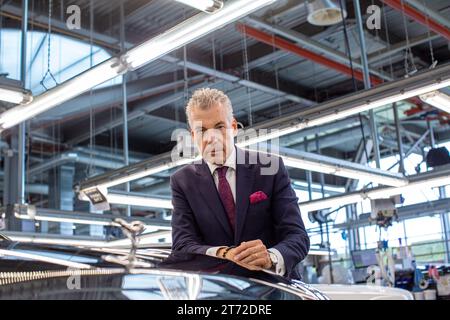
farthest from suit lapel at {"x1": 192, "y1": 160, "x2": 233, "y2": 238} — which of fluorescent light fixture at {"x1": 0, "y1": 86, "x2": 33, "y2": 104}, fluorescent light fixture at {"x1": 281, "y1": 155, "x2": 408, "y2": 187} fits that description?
fluorescent light fixture at {"x1": 281, "y1": 155, "x2": 408, "y2": 187}

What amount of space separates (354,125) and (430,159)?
436cm

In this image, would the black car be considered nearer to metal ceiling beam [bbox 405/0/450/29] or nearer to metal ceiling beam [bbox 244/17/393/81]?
metal ceiling beam [bbox 244/17/393/81]

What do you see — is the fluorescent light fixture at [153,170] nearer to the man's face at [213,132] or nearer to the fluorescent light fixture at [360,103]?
the fluorescent light fixture at [360,103]

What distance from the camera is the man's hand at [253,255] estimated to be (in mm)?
1102

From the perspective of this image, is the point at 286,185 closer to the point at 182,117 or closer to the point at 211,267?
the point at 211,267

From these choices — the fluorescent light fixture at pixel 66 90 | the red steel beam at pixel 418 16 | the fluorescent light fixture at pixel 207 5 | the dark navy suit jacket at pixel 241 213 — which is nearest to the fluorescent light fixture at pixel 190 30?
the fluorescent light fixture at pixel 207 5

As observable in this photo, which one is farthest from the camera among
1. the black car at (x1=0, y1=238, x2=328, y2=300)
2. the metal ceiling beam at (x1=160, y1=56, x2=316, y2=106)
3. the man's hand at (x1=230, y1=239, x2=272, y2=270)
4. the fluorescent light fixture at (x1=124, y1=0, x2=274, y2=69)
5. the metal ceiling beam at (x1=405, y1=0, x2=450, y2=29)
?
the metal ceiling beam at (x1=160, y1=56, x2=316, y2=106)

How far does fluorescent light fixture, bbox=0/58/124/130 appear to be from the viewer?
12.9 ft

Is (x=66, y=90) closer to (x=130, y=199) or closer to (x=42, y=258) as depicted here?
(x=130, y=199)

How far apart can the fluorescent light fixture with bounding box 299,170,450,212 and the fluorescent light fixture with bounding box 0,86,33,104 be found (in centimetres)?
466

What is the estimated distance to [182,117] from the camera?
1144 centimetres

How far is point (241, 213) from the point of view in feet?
4.67

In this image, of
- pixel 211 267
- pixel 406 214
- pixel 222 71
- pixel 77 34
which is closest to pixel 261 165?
pixel 211 267

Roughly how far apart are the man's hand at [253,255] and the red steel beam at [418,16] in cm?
614
